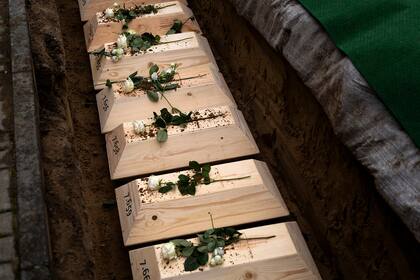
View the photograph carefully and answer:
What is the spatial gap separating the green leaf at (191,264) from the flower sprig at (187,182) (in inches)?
20.9

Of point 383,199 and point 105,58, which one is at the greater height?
point 105,58

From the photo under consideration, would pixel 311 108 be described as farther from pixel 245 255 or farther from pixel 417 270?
pixel 417 270

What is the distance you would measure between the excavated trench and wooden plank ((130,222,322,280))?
0.26m

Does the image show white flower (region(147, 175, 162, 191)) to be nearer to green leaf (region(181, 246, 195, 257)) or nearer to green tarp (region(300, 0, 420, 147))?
green leaf (region(181, 246, 195, 257))

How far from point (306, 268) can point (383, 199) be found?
72 centimetres

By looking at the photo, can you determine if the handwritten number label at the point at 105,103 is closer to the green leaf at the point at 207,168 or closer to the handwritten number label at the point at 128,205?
the handwritten number label at the point at 128,205

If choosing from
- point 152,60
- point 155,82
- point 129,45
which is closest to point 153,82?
point 155,82

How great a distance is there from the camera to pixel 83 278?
2830 millimetres

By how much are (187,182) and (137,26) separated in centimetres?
209

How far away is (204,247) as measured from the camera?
333 cm

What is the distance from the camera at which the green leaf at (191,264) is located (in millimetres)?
3221

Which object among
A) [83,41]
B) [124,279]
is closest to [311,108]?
[124,279]

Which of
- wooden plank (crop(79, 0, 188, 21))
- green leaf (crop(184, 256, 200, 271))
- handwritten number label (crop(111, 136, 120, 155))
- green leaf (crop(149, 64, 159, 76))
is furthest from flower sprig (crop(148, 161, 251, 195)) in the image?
wooden plank (crop(79, 0, 188, 21))

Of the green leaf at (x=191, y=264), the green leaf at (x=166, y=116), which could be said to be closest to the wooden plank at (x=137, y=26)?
the green leaf at (x=166, y=116)
